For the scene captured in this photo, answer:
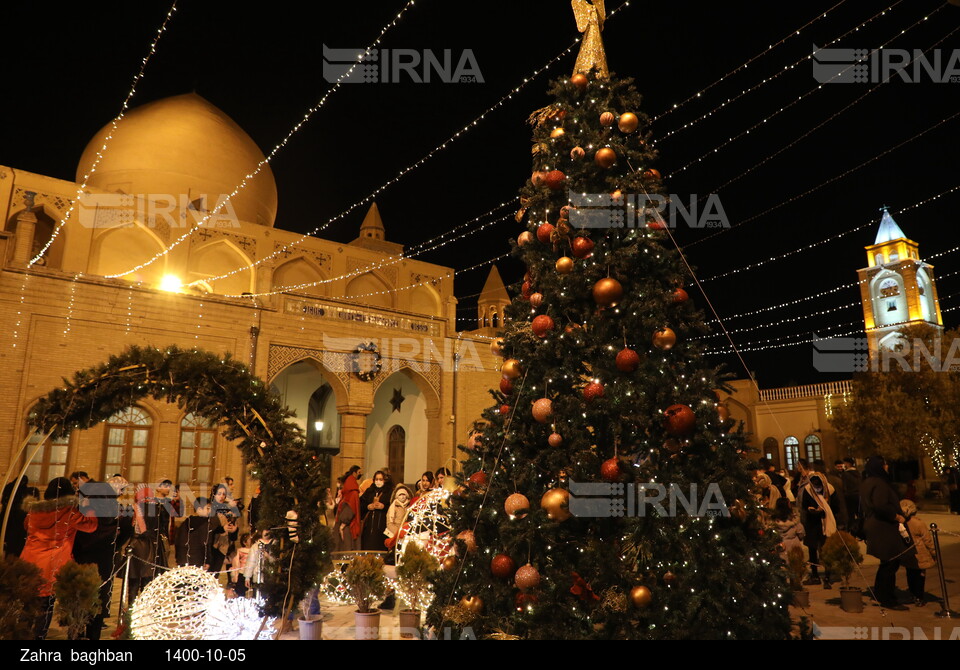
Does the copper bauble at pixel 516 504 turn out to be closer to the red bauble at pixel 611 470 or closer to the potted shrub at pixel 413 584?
the red bauble at pixel 611 470

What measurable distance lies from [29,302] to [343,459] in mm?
7465

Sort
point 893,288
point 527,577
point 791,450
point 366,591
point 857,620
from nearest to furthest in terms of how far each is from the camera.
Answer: point 527,577 < point 366,591 < point 857,620 < point 791,450 < point 893,288

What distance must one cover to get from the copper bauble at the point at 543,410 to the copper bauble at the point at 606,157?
5.97 feet

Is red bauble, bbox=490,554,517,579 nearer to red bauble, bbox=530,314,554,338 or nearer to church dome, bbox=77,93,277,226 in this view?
red bauble, bbox=530,314,554,338

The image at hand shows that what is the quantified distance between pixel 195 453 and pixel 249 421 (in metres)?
10.2

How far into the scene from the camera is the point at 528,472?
416 centimetres

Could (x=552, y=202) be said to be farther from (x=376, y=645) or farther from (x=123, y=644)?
(x=123, y=644)

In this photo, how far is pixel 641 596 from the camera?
3.66m

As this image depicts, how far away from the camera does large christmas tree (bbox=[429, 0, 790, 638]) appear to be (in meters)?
3.80

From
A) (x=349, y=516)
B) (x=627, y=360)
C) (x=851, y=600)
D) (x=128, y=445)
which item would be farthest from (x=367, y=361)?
(x=627, y=360)

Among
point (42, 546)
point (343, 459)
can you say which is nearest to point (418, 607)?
point (42, 546)

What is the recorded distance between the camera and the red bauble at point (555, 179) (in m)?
4.75

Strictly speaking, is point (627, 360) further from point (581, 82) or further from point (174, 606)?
point (174, 606)

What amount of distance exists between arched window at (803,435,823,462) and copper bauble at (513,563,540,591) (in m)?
25.9
